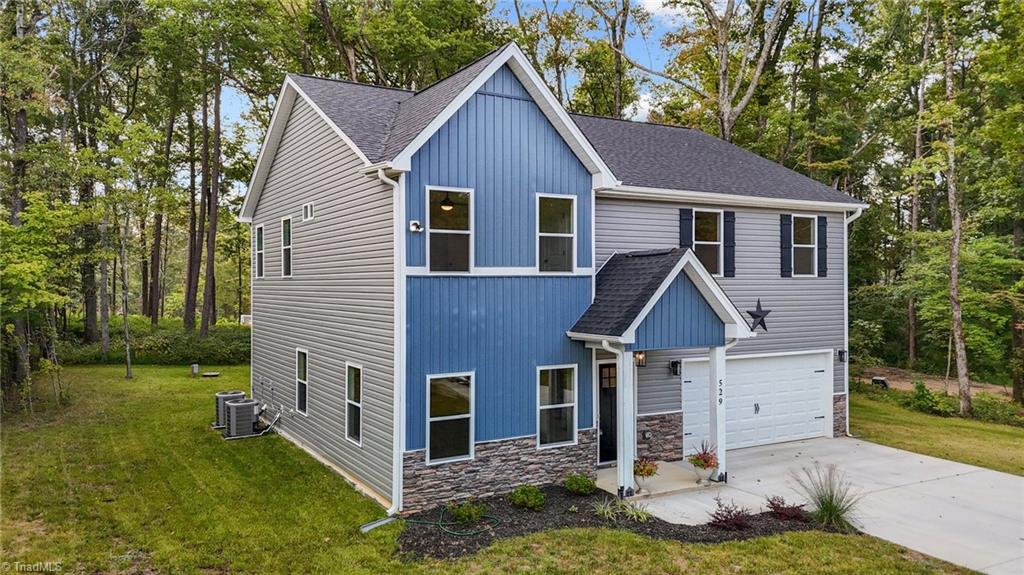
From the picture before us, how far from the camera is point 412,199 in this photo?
855cm

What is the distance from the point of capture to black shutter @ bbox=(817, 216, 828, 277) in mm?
13453

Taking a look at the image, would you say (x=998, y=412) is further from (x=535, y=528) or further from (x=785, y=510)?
(x=535, y=528)

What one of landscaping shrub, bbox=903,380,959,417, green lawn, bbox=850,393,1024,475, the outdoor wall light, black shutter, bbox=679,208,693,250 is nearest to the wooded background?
landscaping shrub, bbox=903,380,959,417

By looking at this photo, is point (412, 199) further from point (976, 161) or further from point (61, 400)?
point (976, 161)

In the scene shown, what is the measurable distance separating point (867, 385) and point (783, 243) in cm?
969

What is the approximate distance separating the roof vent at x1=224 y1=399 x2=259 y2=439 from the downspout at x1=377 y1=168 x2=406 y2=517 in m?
5.74

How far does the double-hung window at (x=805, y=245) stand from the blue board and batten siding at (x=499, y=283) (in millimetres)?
5986

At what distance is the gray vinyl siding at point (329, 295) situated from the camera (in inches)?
351

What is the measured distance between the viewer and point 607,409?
10.8m

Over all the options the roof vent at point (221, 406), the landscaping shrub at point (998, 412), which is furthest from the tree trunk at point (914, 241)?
the roof vent at point (221, 406)

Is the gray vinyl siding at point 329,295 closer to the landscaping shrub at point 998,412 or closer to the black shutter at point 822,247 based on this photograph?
the black shutter at point 822,247

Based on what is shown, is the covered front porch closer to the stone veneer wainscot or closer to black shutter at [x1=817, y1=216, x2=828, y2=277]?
the stone veneer wainscot

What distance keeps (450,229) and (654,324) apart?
3.50 metres

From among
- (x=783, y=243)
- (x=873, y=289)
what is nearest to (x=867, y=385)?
(x=873, y=289)
